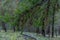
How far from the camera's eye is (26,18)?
4.26m

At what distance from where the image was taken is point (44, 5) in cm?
454

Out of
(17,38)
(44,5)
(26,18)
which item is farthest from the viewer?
(17,38)

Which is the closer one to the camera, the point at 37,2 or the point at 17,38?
the point at 37,2

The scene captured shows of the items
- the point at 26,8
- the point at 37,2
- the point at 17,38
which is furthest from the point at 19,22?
the point at 17,38

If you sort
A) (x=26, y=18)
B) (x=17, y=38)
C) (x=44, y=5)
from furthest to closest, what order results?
1. (x=17, y=38)
2. (x=44, y=5)
3. (x=26, y=18)

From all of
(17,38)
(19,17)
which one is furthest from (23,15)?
(17,38)

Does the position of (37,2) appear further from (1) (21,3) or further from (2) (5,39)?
(2) (5,39)

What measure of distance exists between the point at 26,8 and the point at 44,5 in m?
0.51

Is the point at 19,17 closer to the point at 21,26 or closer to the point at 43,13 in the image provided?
the point at 21,26

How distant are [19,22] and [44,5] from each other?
84 centimetres

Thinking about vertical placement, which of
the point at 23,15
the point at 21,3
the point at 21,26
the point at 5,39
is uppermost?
the point at 21,3

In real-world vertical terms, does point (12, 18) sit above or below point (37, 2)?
below

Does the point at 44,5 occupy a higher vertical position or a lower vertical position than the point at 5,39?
higher

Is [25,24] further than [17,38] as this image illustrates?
No
